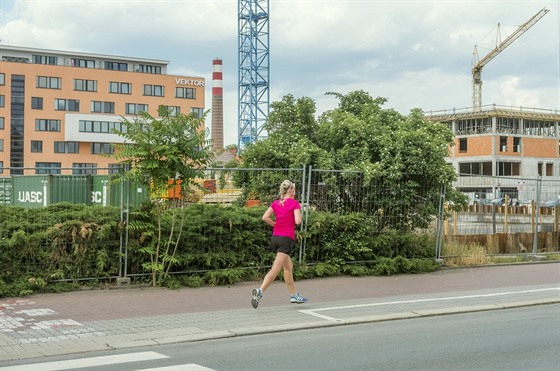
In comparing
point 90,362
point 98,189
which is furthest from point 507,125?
point 90,362

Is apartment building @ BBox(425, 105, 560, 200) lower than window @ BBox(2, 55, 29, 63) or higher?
lower

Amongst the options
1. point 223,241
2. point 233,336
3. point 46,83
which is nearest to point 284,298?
point 223,241

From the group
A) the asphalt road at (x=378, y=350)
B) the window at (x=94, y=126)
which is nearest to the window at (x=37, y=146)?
the window at (x=94, y=126)

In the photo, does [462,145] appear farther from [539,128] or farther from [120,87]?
[120,87]

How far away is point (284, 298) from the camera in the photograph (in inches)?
464

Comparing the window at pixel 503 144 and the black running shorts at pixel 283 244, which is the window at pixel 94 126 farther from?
the black running shorts at pixel 283 244

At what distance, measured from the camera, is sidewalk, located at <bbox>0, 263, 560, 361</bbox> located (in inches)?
337

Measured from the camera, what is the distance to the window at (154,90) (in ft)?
289

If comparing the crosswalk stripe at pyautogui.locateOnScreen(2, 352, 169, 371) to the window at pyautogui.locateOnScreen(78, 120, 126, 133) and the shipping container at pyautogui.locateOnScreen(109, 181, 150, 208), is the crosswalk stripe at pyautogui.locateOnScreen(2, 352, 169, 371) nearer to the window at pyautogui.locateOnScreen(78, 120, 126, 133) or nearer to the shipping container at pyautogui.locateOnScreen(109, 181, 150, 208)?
the shipping container at pyautogui.locateOnScreen(109, 181, 150, 208)

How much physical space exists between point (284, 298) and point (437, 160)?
5.62 meters

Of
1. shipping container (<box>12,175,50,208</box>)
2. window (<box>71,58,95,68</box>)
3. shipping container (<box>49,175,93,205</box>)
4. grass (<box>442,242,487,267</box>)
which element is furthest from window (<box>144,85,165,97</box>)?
grass (<box>442,242,487,267</box>)

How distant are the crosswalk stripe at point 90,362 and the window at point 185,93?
84.1m

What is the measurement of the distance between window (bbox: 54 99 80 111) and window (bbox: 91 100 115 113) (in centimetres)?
188

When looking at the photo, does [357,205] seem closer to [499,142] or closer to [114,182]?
[114,182]
